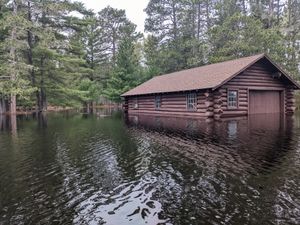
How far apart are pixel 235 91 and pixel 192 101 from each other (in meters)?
3.33

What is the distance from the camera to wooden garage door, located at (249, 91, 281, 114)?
2320cm

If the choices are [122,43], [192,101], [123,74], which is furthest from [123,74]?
[192,101]

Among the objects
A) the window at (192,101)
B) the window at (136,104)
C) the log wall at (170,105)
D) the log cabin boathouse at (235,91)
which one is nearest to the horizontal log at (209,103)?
the log cabin boathouse at (235,91)

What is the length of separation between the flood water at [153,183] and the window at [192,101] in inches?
448

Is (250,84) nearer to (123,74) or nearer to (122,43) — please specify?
(123,74)

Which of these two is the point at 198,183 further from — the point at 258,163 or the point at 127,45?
the point at 127,45

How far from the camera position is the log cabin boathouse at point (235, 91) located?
21062 mm

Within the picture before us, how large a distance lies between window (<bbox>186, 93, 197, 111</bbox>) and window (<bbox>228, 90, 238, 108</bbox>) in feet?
8.32

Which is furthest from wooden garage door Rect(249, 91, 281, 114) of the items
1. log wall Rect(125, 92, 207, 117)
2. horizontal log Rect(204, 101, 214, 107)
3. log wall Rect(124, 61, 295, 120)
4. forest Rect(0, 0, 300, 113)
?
forest Rect(0, 0, 300, 113)

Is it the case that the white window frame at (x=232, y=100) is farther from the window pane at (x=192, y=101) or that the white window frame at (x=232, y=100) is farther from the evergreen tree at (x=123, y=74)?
the evergreen tree at (x=123, y=74)

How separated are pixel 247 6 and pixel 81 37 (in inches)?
1069

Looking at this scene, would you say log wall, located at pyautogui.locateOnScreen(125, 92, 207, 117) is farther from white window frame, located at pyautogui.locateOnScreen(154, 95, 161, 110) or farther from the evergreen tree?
the evergreen tree

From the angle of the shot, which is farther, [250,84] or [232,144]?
[250,84]

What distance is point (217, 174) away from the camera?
23.0 ft
